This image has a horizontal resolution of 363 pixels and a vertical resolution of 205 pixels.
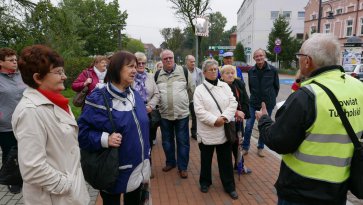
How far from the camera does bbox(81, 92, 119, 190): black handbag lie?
2385 mm

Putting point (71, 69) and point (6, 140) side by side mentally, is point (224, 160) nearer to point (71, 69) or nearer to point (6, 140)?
point (6, 140)

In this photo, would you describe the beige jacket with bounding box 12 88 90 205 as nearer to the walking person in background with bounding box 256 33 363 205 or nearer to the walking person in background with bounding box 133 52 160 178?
the walking person in background with bounding box 256 33 363 205

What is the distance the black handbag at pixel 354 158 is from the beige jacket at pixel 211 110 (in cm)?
189

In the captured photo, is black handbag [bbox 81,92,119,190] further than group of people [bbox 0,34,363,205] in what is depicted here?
Yes

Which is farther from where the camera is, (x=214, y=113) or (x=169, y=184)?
(x=169, y=184)

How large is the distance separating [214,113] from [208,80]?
473 millimetres

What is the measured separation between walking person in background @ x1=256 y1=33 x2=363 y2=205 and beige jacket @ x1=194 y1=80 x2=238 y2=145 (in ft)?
5.63

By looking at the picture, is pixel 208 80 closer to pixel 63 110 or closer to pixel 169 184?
pixel 169 184

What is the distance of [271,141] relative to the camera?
2.23 metres

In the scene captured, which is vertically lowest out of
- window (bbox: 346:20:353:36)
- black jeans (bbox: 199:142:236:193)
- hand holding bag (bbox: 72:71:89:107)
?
black jeans (bbox: 199:142:236:193)

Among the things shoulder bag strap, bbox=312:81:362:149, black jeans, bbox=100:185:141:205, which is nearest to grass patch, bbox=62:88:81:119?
black jeans, bbox=100:185:141:205

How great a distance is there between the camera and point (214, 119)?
386 cm

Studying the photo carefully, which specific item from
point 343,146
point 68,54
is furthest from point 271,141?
point 68,54

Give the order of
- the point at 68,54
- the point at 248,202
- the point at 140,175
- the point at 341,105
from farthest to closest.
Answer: the point at 68,54 → the point at 248,202 → the point at 140,175 → the point at 341,105
